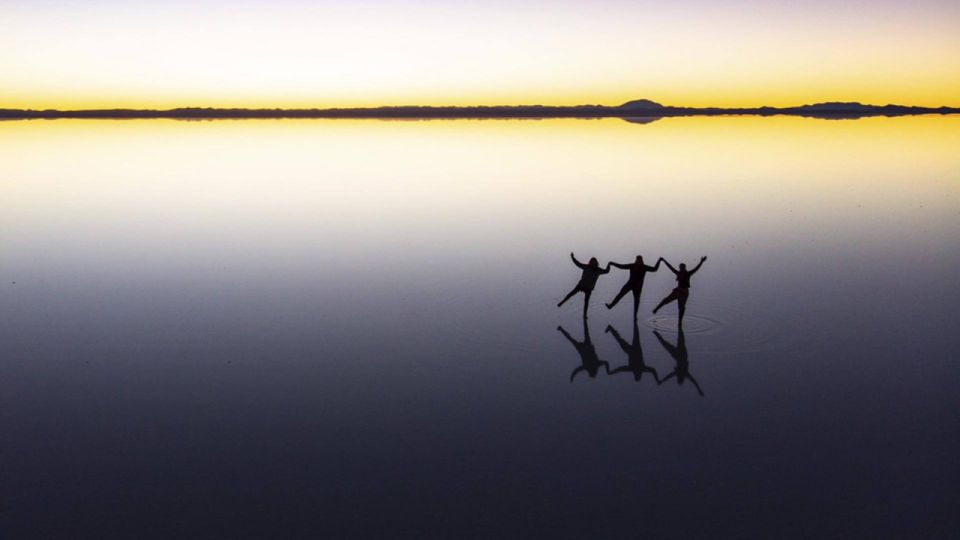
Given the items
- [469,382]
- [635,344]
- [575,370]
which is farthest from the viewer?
[635,344]

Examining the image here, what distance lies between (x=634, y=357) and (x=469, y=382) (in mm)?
2915

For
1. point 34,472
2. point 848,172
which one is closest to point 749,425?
point 34,472

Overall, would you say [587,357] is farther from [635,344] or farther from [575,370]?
[635,344]

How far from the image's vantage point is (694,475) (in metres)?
7.98

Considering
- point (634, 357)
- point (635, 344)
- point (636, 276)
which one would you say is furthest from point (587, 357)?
point (636, 276)

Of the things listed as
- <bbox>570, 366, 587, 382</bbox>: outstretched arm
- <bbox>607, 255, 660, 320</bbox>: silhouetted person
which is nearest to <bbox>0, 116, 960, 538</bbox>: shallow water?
<bbox>570, 366, 587, 382</bbox>: outstretched arm

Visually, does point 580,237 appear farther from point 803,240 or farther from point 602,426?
point 602,426

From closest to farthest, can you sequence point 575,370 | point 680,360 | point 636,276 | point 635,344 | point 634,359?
1. point 575,370
2. point 680,360
3. point 634,359
4. point 635,344
5. point 636,276

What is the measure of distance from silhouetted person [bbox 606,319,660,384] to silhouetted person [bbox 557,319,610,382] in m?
0.29

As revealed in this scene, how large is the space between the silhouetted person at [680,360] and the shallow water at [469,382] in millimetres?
135

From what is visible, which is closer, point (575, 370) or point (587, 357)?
point (575, 370)

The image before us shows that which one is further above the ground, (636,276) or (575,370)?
(636,276)

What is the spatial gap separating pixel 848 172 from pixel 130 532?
4056 centimetres

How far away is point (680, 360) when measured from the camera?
11.5 metres
